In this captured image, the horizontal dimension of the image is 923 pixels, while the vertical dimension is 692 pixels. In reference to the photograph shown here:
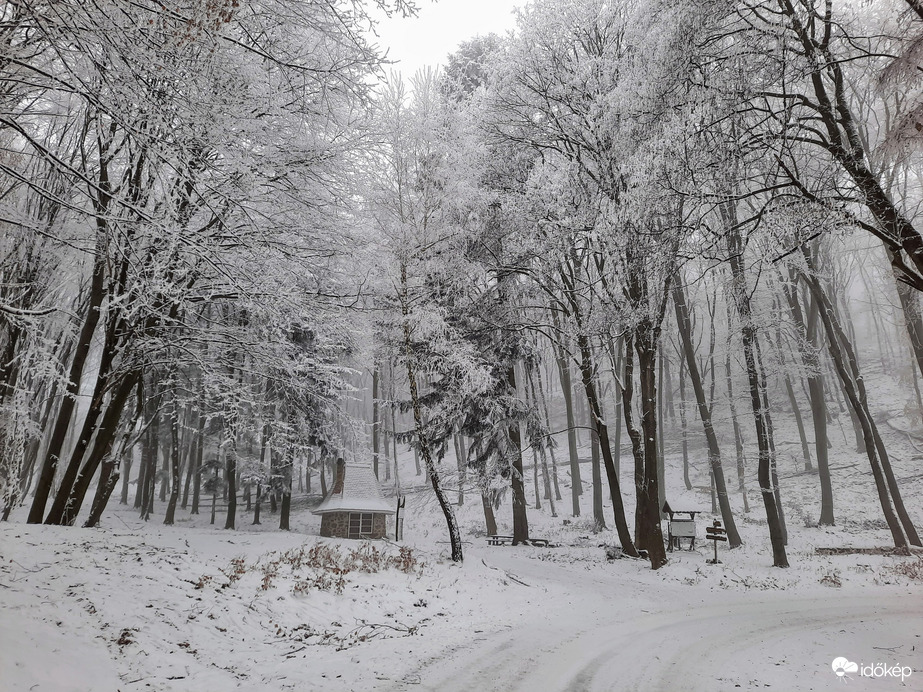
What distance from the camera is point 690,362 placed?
17.7 m

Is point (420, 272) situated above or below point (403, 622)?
above

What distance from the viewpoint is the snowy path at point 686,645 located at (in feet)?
16.9

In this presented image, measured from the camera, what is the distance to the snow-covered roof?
22.5 m

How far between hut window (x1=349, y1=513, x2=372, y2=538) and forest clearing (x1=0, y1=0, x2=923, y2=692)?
246 inches

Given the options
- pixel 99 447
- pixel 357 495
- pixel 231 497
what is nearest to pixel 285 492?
pixel 231 497

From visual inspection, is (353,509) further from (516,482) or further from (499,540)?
(516,482)

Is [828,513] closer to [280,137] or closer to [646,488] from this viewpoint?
[646,488]

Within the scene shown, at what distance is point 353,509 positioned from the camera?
22.3m

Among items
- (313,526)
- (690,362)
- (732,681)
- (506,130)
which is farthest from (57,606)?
(313,526)

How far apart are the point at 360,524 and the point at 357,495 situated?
50.1 inches

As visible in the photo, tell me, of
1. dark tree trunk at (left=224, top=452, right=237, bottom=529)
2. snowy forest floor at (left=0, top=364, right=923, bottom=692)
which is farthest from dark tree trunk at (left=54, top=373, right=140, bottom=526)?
dark tree trunk at (left=224, top=452, right=237, bottom=529)

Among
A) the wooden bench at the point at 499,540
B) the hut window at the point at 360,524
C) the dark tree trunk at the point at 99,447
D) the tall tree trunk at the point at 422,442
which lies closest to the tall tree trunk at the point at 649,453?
the tall tree trunk at the point at 422,442

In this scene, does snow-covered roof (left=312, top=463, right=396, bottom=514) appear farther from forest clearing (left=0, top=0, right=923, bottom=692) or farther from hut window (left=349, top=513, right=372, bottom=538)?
forest clearing (left=0, top=0, right=923, bottom=692)

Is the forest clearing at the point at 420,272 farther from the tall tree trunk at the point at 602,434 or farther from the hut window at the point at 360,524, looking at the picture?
the hut window at the point at 360,524
